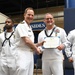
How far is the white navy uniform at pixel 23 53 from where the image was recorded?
3.24 m

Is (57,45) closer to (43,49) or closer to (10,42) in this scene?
(43,49)

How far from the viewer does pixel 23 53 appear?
327 cm

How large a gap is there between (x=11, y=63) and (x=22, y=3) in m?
11.5

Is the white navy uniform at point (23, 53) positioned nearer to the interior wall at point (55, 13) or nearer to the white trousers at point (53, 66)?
the white trousers at point (53, 66)

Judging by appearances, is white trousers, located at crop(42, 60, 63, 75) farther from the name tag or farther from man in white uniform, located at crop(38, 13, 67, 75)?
the name tag

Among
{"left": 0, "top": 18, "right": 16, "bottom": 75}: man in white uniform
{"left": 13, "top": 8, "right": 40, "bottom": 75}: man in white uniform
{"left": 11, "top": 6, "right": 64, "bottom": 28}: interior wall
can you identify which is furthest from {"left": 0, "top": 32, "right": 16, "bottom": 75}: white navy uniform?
{"left": 11, "top": 6, "right": 64, "bottom": 28}: interior wall

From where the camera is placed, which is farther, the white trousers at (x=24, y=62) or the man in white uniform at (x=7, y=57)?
the man in white uniform at (x=7, y=57)

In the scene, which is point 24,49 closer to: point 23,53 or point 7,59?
point 23,53

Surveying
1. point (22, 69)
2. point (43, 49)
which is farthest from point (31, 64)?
point (43, 49)

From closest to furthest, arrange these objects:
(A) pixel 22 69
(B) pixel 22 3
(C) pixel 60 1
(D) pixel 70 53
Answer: (A) pixel 22 69
(D) pixel 70 53
(C) pixel 60 1
(B) pixel 22 3

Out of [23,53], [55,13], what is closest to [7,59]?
[23,53]

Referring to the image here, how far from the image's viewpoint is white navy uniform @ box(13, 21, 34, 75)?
3.24 metres

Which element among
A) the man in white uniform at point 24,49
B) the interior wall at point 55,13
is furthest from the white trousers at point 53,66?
the interior wall at point 55,13

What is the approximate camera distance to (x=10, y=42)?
155 inches
